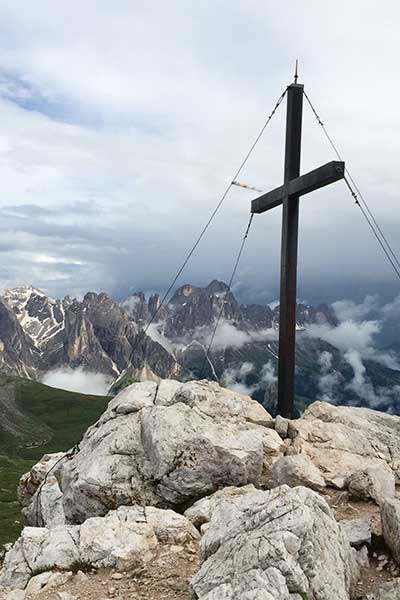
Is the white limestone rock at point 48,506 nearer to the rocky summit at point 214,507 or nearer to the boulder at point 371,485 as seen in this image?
the rocky summit at point 214,507

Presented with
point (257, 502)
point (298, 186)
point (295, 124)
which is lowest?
point (257, 502)

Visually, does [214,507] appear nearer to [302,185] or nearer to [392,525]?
[392,525]

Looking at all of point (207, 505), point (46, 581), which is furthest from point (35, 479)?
point (46, 581)

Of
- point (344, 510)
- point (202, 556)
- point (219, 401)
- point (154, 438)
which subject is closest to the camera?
point (202, 556)

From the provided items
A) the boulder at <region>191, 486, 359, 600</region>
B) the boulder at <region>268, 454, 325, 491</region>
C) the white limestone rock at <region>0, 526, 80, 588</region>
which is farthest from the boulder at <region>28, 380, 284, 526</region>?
the boulder at <region>191, 486, 359, 600</region>

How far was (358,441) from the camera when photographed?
2184 cm

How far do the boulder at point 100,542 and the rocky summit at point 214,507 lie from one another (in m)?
0.03

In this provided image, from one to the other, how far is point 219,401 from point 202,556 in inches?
389

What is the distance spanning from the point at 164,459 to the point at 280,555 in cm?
795

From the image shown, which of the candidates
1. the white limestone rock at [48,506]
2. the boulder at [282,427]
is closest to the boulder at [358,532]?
the boulder at [282,427]

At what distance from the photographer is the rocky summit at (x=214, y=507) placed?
10508 millimetres

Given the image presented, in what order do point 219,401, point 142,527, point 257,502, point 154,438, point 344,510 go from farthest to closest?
point 219,401 < point 154,438 < point 344,510 < point 142,527 < point 257,502

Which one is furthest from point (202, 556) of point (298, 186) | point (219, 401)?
point (298, 186)

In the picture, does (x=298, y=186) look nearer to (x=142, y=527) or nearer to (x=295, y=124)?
(x=295, y=124)
